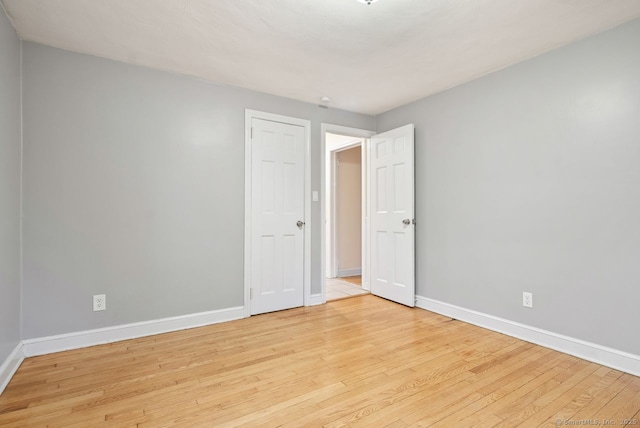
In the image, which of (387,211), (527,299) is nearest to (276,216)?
(387,211)

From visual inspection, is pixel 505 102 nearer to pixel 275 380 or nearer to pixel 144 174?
pixel 275 380

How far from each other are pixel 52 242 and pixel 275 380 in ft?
6.48

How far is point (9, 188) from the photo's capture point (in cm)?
207

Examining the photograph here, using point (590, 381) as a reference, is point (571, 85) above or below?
above

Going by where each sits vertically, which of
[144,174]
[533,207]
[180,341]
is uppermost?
[144,174]

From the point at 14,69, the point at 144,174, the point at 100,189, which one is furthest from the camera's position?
the point at 144,174

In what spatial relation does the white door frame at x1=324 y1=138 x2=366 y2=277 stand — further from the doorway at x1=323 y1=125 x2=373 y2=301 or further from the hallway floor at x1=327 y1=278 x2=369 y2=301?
the hallway floor at x1=327 y1=278 x2=369 y2=301

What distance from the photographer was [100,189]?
2.55 metres

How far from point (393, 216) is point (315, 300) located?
1335 millimetres

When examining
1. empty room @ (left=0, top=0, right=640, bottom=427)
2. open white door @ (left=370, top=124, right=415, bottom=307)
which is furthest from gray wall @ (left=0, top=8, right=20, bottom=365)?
open white door @ (left=370, top=124, right=415, bottom=307)

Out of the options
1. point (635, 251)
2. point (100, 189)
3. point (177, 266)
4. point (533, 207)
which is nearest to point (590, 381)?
point (635, 251)

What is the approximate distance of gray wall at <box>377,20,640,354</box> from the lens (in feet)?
6.98

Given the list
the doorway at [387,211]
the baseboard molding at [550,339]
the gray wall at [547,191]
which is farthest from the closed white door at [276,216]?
the baseboard molding at [550,339]

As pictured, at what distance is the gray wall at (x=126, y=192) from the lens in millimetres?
2365
